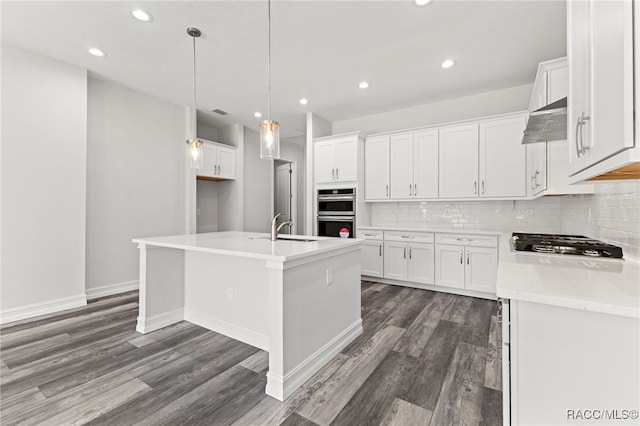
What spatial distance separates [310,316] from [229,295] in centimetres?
95

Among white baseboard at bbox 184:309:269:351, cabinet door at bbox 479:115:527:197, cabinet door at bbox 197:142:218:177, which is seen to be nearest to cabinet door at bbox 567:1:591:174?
white baseboard at bbox 184:309:269:351

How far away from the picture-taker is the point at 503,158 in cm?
364

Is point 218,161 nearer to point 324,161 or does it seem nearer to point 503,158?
point 324,161

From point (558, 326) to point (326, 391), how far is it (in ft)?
4.54

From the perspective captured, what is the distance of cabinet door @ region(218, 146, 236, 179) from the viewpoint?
5246mm

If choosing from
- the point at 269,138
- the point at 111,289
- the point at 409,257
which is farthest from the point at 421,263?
the point at 111,289

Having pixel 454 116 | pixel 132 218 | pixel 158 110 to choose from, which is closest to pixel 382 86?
pixel 454 116

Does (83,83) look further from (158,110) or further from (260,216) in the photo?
(260,216)

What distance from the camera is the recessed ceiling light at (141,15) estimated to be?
2.39 m

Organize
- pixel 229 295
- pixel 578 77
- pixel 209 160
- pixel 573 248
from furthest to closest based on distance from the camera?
1. pixel 209 160
2. pixel 229 295
3. pixel 573 248
4. pixel 578 77

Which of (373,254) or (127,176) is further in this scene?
(373,254)

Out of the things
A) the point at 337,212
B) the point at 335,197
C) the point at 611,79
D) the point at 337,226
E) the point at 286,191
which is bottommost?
the point at 337,226

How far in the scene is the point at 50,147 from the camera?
10.4ft

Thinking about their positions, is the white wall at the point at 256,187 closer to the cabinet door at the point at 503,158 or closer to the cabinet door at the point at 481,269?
the cabinet door at the point at 481,269
